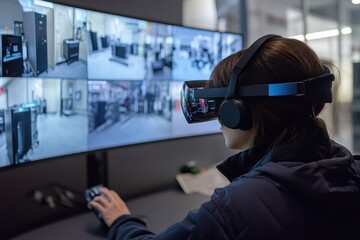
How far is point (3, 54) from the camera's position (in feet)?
2.90

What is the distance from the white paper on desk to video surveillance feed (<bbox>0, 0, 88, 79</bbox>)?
65 cm

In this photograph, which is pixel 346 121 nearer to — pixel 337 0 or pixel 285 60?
pixel 285 60

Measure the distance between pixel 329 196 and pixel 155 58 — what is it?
2.90 ft

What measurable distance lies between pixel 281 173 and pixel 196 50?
0.96 m

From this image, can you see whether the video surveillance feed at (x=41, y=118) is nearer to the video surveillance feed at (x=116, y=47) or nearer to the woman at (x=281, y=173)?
the video surveillance feed at (x=116, y=47)

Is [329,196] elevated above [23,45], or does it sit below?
below

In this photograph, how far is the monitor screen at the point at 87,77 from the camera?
0.92 meters

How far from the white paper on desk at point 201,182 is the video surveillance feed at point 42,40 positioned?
2.15 ft

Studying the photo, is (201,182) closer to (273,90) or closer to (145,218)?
(145,218)

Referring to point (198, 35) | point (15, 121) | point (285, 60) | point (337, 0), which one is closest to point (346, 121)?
point (285, 60)

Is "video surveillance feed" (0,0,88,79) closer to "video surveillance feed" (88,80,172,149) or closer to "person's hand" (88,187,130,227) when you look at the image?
"video surveillance feed" (88,80,172,149)

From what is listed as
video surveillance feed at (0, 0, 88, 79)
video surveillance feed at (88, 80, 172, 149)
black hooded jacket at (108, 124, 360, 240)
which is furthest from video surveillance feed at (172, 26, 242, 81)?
black hooded jacket at (108, 124, 360, 240)

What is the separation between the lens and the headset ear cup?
65 centimetres

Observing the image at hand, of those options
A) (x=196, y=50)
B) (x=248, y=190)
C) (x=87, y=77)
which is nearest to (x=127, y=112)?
(x=87, y=77)
